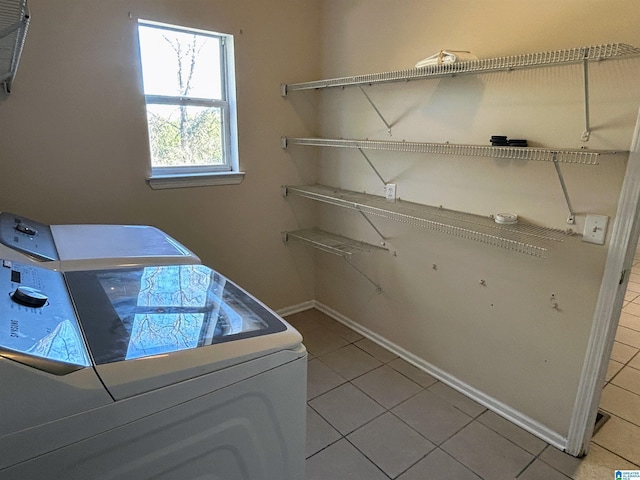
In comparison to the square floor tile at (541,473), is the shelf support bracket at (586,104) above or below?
above

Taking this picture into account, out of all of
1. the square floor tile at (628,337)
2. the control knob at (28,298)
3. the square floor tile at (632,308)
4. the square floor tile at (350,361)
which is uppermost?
the control knob at (28,298)

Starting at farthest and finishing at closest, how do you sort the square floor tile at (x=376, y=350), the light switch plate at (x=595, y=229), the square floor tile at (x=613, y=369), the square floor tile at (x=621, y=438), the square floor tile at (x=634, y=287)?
the square floor tile at (x=634, y=287) < the square floor tile at (x=376, y=350) < the square floor tile at (x=613, y=369) < the square floor tile at (x=621, y=438) < the light switch plate at (x=595, y=229)

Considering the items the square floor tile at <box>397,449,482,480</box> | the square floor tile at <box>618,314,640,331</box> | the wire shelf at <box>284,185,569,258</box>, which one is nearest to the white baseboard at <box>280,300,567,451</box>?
the square floor tile at <box>397,449,482,480</box>

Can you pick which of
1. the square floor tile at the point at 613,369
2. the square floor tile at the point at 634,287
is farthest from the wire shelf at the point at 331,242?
the square floor tile at the point at 634,287

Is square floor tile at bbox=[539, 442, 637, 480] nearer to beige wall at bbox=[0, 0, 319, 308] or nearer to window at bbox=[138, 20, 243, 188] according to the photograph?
beige wall at bbox=[0, 0, 319, 308]

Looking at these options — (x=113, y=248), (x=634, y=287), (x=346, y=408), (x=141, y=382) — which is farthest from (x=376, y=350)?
(x=634, y=287)

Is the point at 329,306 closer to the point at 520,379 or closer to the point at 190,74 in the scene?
the point at 520,379

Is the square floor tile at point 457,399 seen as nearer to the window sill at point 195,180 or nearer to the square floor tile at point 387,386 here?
the square floor tile at point 387,386

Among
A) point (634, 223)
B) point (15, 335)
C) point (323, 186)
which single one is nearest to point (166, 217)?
point (323, 186)

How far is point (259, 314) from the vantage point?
1128 mm

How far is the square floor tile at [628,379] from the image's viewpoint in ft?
7.50

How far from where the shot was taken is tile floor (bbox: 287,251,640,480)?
168 centimetres

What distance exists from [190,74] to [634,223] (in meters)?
2.36

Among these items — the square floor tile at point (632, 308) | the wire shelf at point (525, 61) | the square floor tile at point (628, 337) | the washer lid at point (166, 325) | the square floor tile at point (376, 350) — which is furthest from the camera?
the square floor tile at point (632, 308)
